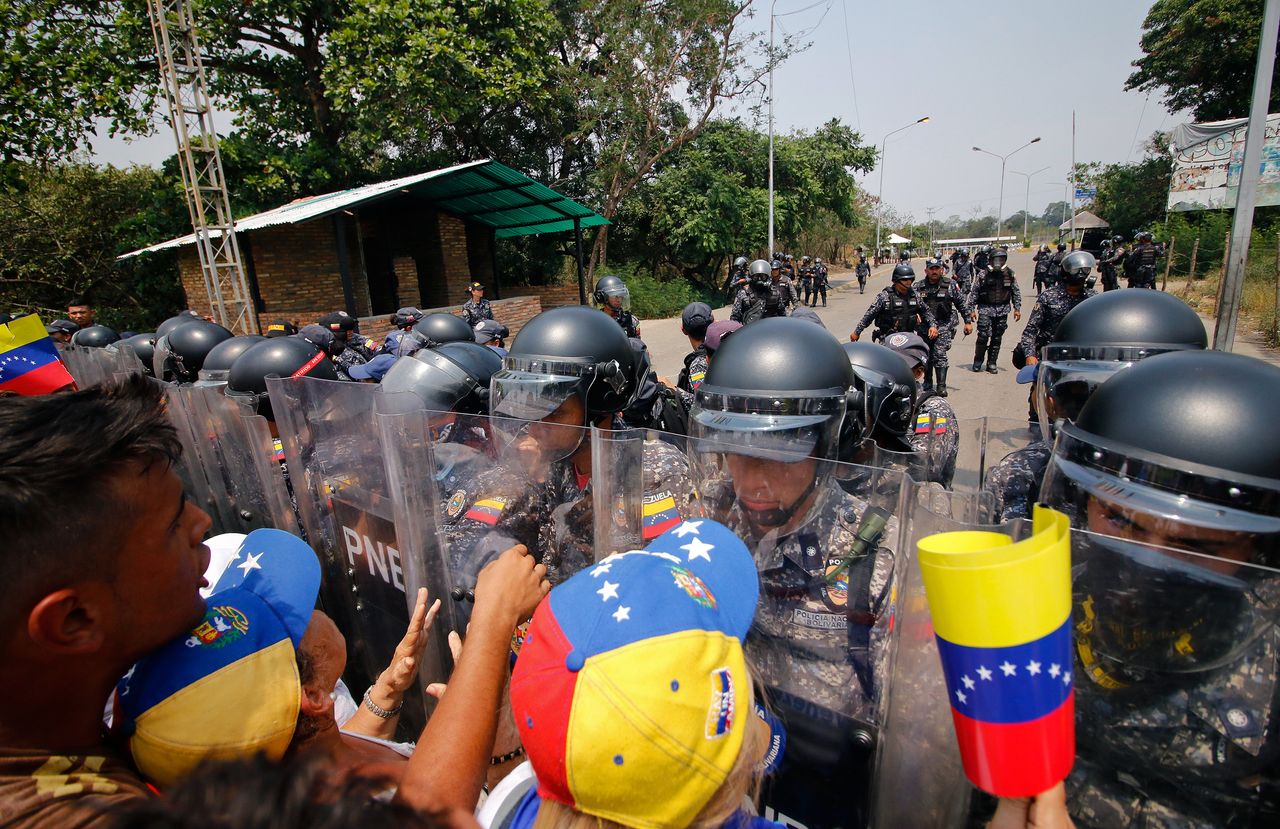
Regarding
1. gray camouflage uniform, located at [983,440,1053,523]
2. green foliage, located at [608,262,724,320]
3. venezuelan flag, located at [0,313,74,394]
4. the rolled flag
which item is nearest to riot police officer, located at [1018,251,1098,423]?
gray camouflage uniform, located at [983,440,1053,523]

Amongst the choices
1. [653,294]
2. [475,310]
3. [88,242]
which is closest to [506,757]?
[475,310]

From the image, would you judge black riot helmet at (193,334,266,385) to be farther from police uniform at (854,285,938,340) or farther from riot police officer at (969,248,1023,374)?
riot police officer at (969,248,1023,374)

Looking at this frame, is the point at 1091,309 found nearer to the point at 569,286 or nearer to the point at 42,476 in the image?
the point at 42,476

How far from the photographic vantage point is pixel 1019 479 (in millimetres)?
2141

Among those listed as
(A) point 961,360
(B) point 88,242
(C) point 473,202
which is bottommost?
(A) point 961,360

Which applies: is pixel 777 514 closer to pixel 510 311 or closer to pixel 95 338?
pixel 95 338

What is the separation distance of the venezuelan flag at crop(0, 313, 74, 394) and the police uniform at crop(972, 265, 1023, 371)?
10.1 meters

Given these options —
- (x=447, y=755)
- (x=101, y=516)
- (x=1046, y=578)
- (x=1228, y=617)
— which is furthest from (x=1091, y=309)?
(x=101, y=516)

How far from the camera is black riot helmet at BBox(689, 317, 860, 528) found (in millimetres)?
1653

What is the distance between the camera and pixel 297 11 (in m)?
15.2

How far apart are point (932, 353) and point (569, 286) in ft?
54.5

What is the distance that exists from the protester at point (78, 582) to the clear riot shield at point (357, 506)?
45.4 inches

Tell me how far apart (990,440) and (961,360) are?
984 cm

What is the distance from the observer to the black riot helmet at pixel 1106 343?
7.54 ft
